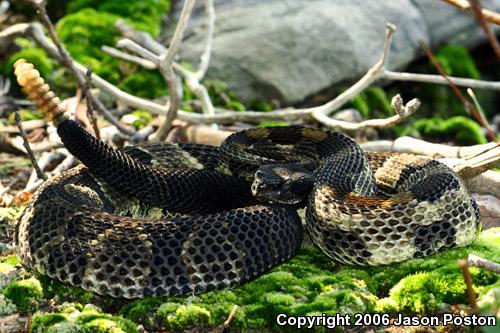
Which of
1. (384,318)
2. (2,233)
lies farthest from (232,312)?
(2,233)

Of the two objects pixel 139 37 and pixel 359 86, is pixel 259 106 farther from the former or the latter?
pixel 359 86

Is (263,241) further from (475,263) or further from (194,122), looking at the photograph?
(194,122)

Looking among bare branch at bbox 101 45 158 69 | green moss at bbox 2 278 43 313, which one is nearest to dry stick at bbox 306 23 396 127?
bare branch at bbox 101 45 158 69

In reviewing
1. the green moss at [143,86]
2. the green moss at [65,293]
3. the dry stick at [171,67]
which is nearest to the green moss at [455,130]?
the green moss at [143,86]

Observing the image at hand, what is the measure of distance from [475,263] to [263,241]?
1.52m

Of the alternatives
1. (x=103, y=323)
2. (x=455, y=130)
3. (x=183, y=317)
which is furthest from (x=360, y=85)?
(x=103, y=323)

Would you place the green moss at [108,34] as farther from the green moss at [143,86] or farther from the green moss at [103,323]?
the green moss at [103,323]

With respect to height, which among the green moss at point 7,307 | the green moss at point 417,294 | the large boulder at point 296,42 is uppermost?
the green moss at point 7,307

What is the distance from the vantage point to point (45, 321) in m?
3.83

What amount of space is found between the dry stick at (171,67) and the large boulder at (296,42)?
265cm

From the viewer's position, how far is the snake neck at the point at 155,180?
16.1 feet

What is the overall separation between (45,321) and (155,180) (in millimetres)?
1637

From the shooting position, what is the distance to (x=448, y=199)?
15.0 ft

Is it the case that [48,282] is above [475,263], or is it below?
below
